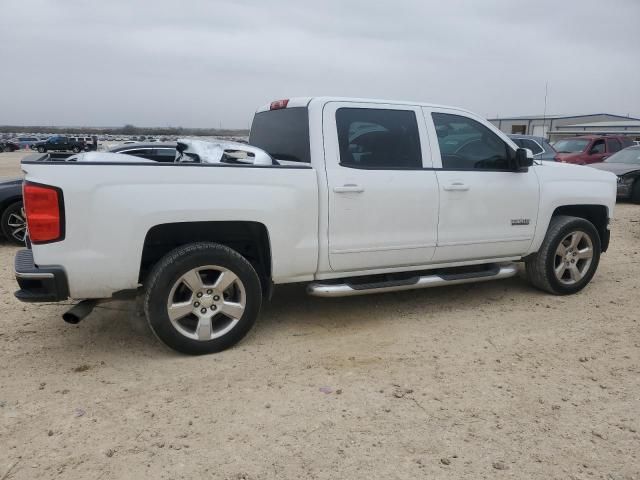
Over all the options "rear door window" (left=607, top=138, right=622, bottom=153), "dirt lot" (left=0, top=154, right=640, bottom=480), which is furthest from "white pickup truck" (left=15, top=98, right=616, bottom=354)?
"rear door window" (left=607, top=138, right=622, bottom=153)

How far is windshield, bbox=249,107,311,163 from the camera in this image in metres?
4.41

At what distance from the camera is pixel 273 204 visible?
3.97 metres

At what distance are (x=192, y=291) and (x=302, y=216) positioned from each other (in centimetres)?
97

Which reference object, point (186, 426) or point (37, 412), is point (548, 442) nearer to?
point (186, 426)

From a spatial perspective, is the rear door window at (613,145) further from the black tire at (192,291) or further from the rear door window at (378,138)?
the black tire at (192,291)

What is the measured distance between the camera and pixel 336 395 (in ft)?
11.3

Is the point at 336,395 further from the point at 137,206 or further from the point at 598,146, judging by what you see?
the point at 598,146

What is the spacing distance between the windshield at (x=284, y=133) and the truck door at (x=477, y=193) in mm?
1126

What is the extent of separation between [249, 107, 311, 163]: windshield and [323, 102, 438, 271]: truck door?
0.67 feet

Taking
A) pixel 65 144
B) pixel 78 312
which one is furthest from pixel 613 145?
pixel 65 144

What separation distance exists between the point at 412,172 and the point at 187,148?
189 cm

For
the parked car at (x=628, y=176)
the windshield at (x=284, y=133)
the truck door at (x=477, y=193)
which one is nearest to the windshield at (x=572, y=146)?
the parked car at (x=628, y=176)

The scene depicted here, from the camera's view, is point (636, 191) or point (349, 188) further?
point (636, 191)

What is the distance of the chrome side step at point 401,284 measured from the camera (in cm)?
427
